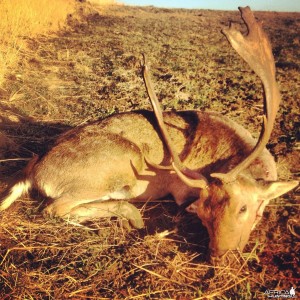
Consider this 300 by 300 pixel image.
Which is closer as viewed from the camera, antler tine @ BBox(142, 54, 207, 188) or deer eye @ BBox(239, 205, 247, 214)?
deer eye @ BBox(239, 205, 247, 214)

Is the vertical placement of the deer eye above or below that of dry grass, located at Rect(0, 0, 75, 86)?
below

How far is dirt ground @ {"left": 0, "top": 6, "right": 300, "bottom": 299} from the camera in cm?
292

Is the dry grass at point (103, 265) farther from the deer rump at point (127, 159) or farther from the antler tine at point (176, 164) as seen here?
the antler tine at point (176, 164)

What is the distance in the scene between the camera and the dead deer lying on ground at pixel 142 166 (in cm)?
328

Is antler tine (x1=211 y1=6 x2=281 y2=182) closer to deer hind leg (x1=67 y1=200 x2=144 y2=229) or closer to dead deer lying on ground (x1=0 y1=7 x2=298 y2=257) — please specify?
dead deer lying on ground (x1=0 y1=7 x2=298 y2=257)

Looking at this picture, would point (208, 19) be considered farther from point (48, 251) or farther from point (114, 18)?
point (48, 251)

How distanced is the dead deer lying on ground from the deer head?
0.05 feet

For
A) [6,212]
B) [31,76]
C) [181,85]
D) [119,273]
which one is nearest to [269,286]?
[119,273]

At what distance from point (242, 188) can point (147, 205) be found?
1.38 metres

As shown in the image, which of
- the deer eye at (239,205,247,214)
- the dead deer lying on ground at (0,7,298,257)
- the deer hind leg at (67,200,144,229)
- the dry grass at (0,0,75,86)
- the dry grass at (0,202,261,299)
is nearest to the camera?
the dry grass at (0,202,261,299)

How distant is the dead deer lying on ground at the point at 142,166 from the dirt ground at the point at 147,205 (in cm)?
20

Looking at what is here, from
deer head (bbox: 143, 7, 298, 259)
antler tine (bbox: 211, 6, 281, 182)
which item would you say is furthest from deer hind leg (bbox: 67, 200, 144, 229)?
antler tine (bbox: 211, 6, 281, 182)

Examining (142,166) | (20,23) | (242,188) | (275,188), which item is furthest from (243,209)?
(20,23)

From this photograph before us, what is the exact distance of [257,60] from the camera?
9.54ft
